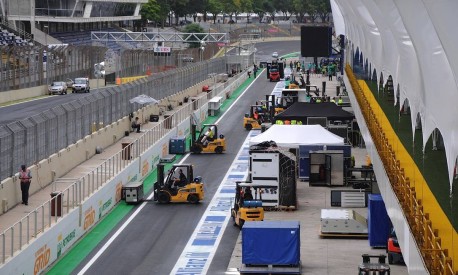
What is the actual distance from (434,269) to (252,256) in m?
11.6

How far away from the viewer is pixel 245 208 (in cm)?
3769

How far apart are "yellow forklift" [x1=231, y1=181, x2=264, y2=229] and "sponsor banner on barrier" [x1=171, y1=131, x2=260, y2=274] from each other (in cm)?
62

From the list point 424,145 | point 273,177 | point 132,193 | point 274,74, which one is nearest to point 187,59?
point 274,74

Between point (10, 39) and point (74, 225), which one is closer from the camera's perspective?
point (74, 225)

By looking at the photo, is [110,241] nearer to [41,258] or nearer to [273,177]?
[41,258]

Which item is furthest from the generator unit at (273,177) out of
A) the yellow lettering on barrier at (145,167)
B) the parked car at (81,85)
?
the parked car at (81,85)

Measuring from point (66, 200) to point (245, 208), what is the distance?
5713 millimetres

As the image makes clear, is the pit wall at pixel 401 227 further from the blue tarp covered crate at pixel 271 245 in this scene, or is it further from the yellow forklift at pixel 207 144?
the yellow forklift at pixel 207 144

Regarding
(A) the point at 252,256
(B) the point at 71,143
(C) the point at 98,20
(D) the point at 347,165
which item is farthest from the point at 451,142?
(C) the point at 98,20

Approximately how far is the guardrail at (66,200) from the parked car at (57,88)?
149 ft

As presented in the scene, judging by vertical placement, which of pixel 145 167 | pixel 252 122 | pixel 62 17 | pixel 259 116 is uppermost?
pixel 62 17

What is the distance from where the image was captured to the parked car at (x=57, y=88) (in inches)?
4018

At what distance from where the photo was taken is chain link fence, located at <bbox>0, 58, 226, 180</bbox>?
131 ft

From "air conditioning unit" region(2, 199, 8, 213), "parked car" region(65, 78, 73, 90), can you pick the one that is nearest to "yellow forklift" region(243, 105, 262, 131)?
"air conditioning unit" region(2, 199, 8, 213)
